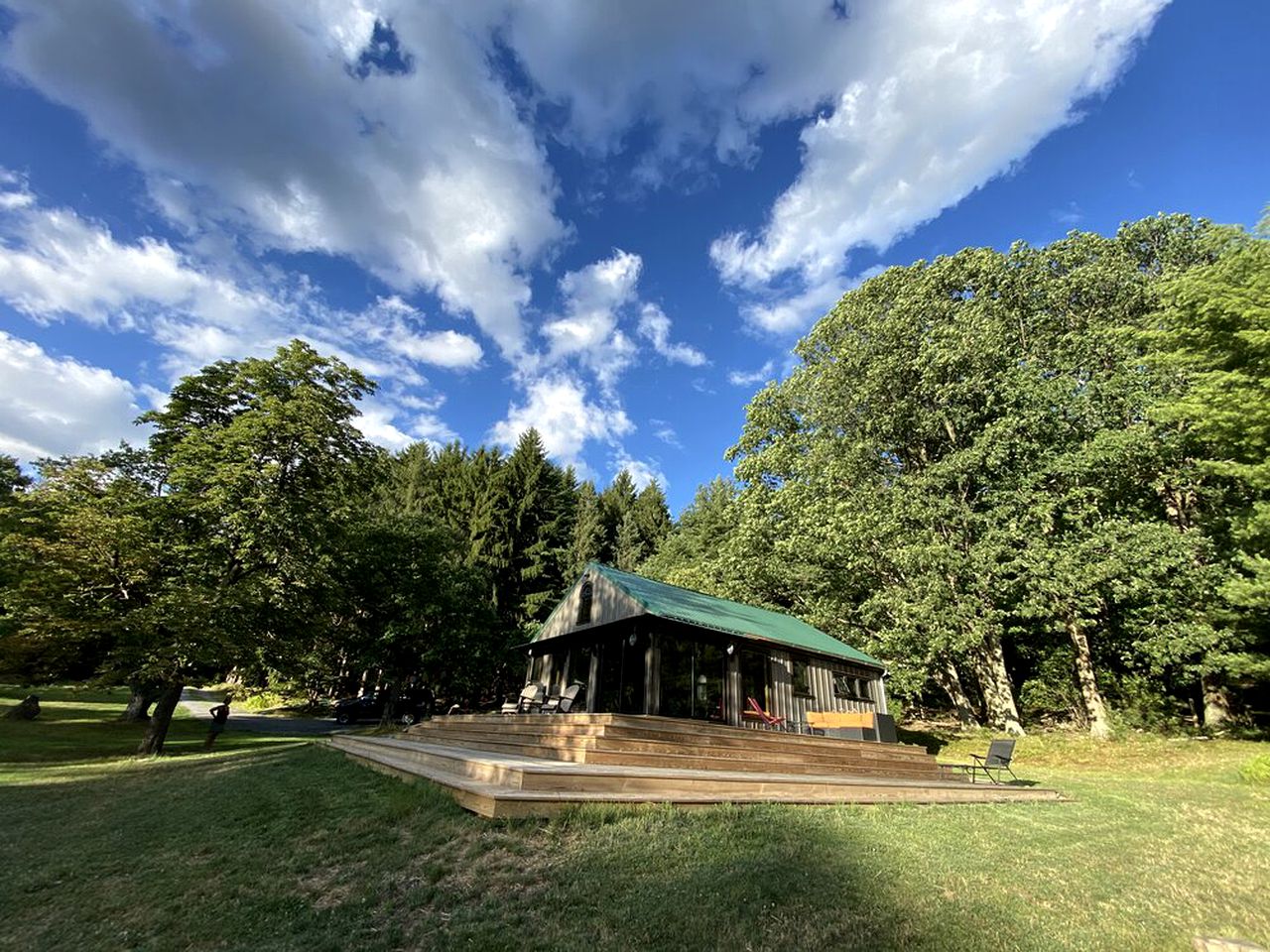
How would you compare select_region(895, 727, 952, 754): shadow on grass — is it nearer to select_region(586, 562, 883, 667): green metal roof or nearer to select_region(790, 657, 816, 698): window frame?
select_region(586, 562, 883, 667): green metal roof

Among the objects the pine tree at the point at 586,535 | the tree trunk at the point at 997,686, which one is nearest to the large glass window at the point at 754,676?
the tree trunk at the point at 997,686

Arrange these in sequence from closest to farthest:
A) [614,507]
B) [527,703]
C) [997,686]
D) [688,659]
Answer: [688,659], [527,703], [997,686], [614,507]

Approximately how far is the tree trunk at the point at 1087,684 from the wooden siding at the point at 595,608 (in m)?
15.0

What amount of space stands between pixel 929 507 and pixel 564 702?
45.4ft

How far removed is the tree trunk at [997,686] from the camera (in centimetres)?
1952

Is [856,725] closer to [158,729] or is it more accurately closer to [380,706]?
[158,729]

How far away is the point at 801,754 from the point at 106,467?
68.4ft

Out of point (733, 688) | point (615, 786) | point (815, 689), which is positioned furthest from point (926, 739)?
point (615, 786)

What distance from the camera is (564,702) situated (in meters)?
14.1

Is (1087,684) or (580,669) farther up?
(1087,684)

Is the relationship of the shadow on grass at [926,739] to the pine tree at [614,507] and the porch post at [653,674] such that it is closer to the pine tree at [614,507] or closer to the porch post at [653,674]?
the porch post at [653,674]

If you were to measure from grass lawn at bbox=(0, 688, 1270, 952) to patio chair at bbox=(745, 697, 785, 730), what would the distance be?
5.80m

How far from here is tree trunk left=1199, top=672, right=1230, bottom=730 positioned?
58.7ft

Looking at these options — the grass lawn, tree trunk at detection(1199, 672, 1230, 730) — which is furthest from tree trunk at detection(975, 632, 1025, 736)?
the grass lawn
